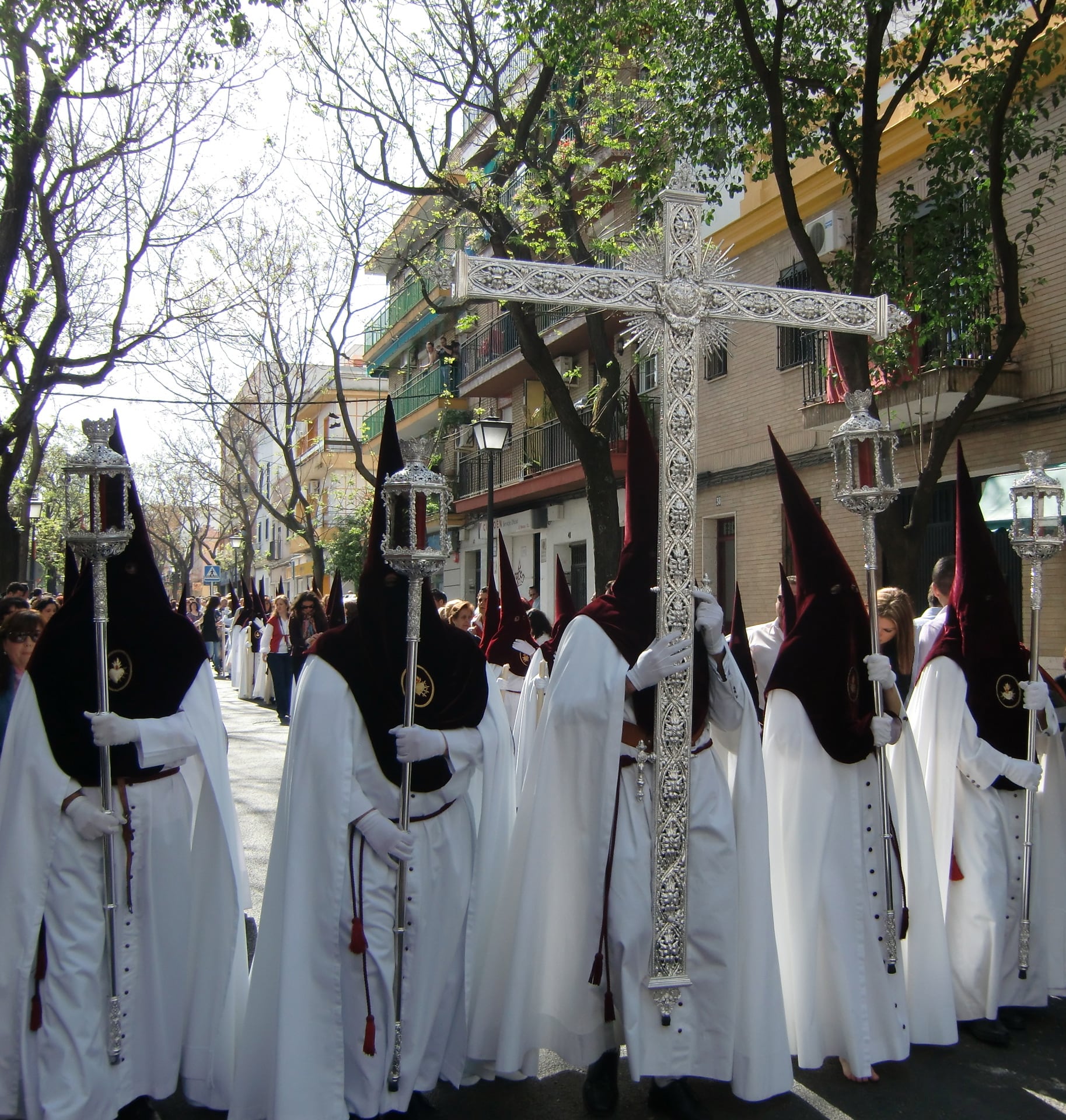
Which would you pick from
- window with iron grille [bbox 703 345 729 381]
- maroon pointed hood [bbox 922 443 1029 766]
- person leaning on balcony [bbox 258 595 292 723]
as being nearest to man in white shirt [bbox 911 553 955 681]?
maroon pointed hood [bbox 922 443 1029 766]

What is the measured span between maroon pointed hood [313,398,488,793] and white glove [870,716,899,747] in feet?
5.40

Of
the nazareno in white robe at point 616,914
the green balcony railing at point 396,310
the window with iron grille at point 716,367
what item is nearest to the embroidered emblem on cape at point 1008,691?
the nazareno in white robe at point 616,914

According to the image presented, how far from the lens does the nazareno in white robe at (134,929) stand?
13.1 feet

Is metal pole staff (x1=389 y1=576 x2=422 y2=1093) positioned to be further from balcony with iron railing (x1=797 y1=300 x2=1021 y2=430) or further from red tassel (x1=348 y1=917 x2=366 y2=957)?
balcony with iron railing (x1=797 y1=300 x2=1021 y2=430)

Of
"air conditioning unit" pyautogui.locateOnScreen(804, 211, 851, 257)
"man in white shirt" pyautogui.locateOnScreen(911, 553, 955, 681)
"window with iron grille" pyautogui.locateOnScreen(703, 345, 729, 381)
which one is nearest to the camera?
"man in white shirt" pyautogui.locateOnScreen(911, 553, 955, 681)

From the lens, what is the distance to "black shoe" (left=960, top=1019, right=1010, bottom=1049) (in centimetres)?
493

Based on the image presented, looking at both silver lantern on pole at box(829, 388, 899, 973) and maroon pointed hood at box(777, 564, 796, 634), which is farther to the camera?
maroon pointed hood at box(777, 564, 796, 634)

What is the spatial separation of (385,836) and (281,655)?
12.1 metres

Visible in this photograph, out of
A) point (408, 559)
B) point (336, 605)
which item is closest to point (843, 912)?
point (408, 559)

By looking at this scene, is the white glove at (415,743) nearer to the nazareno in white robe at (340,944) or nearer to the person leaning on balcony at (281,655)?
the nazareno in white robe at (340,944)

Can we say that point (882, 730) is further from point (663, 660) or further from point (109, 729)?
point (109, 729)

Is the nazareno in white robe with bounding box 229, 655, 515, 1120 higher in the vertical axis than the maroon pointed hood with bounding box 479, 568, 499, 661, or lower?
lower

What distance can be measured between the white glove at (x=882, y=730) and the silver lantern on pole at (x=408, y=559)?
1.93 m

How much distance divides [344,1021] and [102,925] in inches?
37.5
